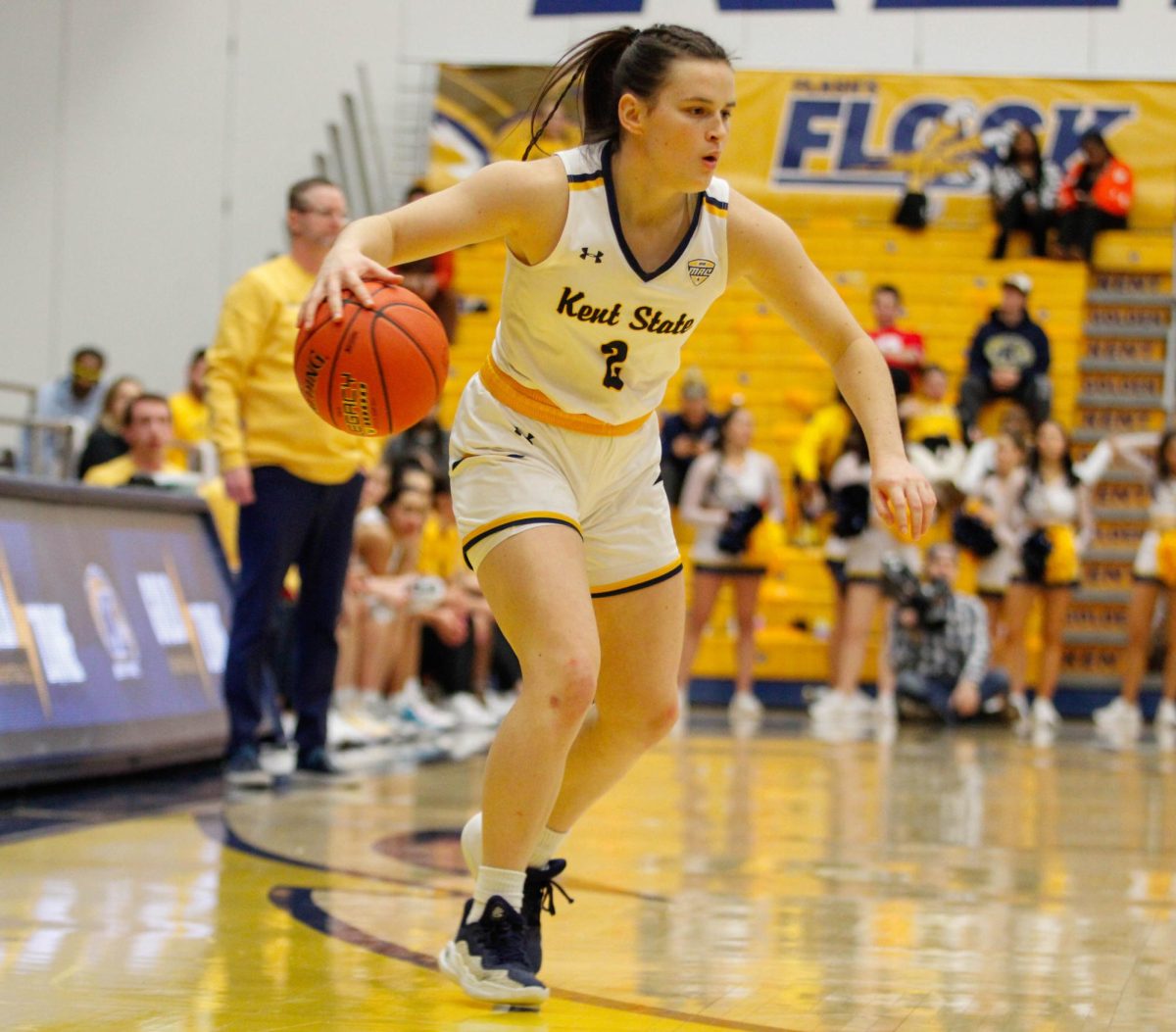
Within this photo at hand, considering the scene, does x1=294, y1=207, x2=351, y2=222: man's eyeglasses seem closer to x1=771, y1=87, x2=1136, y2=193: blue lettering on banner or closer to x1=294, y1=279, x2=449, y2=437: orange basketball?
x1=294, y1=279, x2=449, y2=437: orange basketball

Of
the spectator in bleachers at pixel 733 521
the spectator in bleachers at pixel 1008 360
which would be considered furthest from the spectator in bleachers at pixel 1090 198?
the spectator in bleachers at pixel 733 521

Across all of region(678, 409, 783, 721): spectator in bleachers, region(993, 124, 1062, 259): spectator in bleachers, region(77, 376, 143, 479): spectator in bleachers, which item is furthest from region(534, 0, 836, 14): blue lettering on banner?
region(77, 376, 143, 479): spectator in bleachers

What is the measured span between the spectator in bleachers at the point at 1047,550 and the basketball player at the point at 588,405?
916 cm

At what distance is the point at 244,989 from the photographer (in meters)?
3.46

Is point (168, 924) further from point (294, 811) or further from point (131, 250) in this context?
point (131, 250)

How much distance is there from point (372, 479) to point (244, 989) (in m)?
7.02

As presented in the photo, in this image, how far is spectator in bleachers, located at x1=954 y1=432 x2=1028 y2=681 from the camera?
41.3 ft

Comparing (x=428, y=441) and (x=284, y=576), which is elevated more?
(x=428, y=441)

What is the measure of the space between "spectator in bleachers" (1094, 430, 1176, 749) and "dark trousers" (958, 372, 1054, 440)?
1.82 m

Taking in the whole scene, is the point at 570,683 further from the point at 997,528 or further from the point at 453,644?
the point at 997,528

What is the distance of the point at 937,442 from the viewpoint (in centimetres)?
1324

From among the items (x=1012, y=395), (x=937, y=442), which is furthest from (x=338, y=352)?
(x=1012, y=395)

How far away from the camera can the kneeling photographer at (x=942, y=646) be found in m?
12.0

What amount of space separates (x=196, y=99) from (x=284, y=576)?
12859mm
